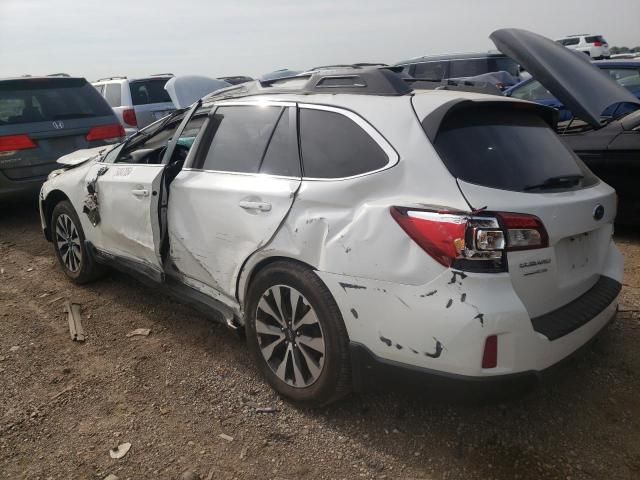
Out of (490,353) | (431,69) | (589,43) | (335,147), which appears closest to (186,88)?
(335,147)

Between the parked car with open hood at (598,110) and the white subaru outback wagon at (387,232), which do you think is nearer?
the white subaru outback wagon at (387,232)

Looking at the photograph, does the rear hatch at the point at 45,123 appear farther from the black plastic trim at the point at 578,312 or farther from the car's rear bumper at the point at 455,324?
the black plastic trim at the point at 578,312

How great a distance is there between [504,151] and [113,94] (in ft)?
33.3

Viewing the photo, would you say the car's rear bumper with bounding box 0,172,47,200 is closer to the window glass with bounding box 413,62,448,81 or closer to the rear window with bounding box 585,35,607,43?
the window glass with bounding box 413,62,448,81

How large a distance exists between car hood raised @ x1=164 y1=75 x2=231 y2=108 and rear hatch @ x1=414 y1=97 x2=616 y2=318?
4.28 meters

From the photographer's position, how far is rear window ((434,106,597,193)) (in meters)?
2.29

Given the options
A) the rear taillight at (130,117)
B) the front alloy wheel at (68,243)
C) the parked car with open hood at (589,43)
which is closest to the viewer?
the front alloy wheel at (68,243)

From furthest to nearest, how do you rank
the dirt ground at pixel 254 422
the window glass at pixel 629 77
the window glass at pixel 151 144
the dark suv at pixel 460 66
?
the dark suv at pixel 460 66 → the window glass at pixel 629 77 → the window glass at pixel 151 144 → the dirt ground at pixel 254 422

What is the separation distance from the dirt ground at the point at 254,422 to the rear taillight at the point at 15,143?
10.6 ft

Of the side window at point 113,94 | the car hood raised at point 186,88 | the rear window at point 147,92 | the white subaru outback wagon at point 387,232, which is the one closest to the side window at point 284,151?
the white subaru outback wagon at point 387,232

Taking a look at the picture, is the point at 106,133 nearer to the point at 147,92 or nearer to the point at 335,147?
the point at 147,92

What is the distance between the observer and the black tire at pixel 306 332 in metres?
2.46

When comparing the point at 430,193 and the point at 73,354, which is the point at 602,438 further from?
the point at 73,354

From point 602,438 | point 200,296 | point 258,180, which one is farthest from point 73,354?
point 602,438
